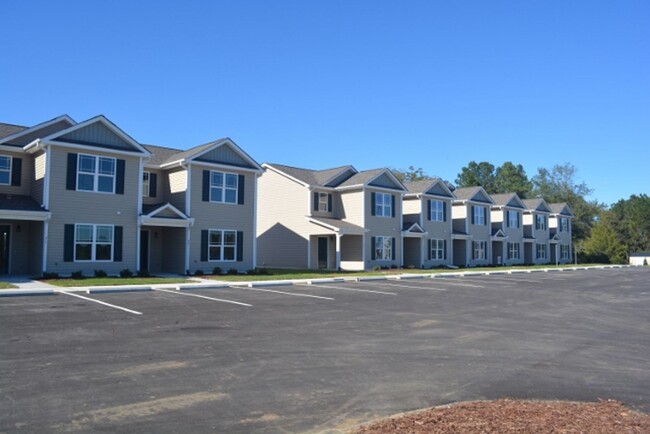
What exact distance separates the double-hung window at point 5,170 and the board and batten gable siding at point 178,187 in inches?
286

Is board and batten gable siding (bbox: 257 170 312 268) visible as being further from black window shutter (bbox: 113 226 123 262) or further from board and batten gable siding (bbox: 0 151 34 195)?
board and batten gable siding (bbox: 0 151 34 195)

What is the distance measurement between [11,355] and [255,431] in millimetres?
4866

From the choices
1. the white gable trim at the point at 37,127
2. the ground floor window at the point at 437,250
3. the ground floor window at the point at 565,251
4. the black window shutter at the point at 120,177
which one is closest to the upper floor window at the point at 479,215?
the ground floor window at the point at 437,250

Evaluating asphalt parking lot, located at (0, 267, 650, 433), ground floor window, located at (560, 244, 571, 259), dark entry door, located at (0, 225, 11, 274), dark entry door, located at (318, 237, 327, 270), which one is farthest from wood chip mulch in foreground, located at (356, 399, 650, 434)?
ground floor window, located at (560, 244, 571, 259)

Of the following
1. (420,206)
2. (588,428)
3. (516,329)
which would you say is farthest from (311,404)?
(420,206)

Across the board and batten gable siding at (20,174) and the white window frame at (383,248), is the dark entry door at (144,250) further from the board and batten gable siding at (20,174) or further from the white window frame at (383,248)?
the white window frame at (383,248)

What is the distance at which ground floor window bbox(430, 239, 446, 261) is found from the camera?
4216 cm

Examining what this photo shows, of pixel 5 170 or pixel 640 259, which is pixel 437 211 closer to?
pixel 5 170

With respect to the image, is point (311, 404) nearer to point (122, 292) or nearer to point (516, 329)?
point (516, 329)

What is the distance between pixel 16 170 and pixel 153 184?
21.0ft

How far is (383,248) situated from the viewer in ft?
121

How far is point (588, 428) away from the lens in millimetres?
4887

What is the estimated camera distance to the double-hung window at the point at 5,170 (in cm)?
2253

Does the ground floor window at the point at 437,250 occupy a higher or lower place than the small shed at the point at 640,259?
higher
